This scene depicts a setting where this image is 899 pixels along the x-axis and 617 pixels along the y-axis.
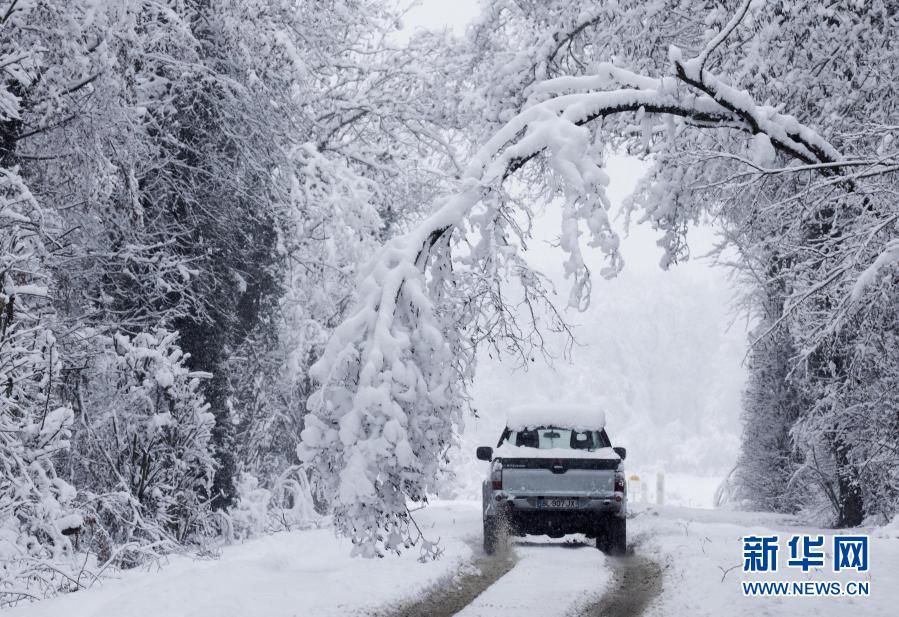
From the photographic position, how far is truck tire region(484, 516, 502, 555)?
1270 centimetres

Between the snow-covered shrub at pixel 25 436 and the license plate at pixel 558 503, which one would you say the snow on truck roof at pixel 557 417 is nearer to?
the license plate at pixel 558 503

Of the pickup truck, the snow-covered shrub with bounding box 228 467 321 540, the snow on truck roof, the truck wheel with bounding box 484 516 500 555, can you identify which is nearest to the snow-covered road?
the truck wheel with bounding box 484 516 500 555

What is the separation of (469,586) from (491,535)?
7.74 feet

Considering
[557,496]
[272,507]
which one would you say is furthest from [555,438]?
[272,507]

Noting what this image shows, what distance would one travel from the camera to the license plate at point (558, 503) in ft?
41.0

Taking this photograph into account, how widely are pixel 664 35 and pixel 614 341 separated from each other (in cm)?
7563

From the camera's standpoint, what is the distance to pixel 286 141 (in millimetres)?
16922

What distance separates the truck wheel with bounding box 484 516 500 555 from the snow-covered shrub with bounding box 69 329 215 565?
378cm

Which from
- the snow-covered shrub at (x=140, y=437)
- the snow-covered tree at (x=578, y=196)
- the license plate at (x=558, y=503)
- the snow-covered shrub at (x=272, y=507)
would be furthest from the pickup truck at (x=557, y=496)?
the snow-covered shrub at (x=272, y=507)

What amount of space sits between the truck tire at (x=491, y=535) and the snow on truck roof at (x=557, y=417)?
178cm

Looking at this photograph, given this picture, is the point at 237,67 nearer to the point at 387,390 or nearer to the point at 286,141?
the point at 286,141

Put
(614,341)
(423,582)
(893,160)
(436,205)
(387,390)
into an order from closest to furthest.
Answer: (387,390)
(436,205)
(893,160)
(423,582)
(614,341)

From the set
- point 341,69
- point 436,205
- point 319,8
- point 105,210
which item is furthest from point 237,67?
point 436,205

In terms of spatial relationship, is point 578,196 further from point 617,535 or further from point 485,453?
point 485,453
